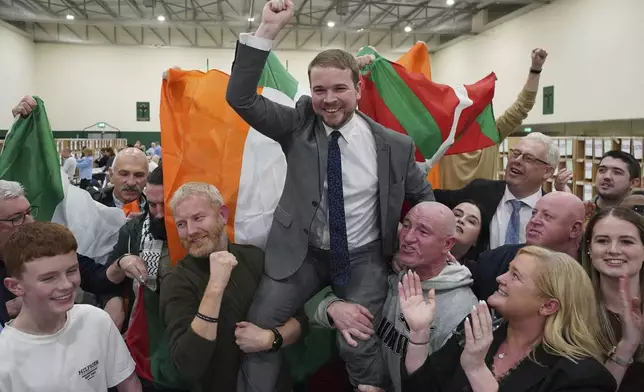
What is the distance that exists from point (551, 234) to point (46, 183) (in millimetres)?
2524

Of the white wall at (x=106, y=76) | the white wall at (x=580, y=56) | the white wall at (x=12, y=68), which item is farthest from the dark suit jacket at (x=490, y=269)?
the white wall at (x=106, y=76)

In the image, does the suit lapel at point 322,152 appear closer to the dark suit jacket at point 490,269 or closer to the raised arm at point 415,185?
the raised arm at point 415,185

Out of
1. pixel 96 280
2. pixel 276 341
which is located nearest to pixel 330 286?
pixel 276 341

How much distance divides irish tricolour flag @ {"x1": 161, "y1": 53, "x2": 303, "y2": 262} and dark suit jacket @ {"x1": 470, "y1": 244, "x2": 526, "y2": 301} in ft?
3.15

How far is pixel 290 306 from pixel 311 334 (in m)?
0.45

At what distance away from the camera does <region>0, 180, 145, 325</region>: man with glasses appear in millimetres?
2279

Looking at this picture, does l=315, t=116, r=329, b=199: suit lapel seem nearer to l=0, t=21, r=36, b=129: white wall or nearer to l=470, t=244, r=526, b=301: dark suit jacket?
l=470, t=244, r=526, b=301: dark suit jacket

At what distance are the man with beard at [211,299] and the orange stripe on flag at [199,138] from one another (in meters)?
0.32

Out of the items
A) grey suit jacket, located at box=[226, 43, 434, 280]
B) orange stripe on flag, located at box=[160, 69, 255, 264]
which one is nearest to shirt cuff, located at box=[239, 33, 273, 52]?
grey suit jacket, located at box=[226, 43, 434, 280]

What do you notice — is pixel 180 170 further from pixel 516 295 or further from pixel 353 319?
pixel 516 295

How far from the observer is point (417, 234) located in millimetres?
2145

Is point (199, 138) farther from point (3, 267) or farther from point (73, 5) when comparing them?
point (73, 5)

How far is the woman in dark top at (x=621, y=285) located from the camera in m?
1.87

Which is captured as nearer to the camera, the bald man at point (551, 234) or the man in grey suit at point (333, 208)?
the man in grey suit at point (333, 208)
